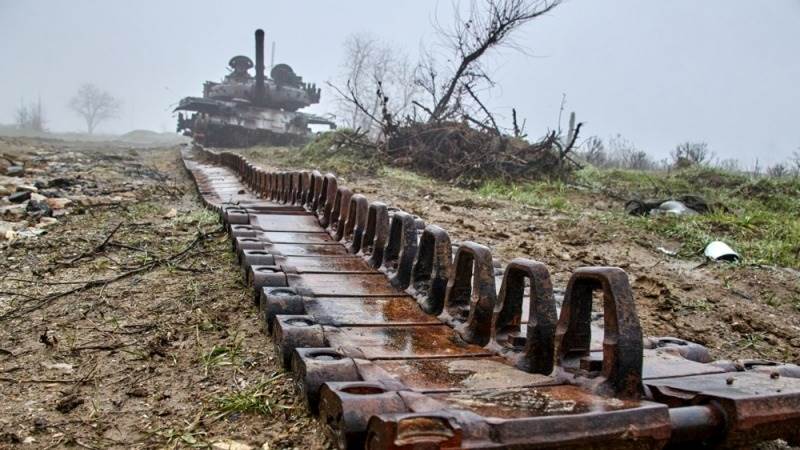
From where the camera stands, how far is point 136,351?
243 cm

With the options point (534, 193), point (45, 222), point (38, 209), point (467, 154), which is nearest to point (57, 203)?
point (38, 209)

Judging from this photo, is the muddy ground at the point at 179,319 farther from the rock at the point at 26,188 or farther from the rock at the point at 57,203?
the rock at the point at 26,188

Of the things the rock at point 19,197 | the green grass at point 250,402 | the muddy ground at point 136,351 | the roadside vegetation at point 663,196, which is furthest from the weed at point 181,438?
the rock at point 19,197

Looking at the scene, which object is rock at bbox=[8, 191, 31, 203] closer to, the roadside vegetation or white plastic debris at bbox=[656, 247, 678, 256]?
the roadside vegetation

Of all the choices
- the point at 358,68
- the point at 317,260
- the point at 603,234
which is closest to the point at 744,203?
the point at 603,234

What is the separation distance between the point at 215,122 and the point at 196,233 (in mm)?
17892

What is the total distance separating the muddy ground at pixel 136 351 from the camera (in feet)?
6.01

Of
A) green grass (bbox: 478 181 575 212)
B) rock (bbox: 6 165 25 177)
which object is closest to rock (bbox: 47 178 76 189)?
rock (bbox: 6 165 25 177)

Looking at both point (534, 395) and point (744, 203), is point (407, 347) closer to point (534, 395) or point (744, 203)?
point (534, 395)

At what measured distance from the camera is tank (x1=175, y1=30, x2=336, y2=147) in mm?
21875

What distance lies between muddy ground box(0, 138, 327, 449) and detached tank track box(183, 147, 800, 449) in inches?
5.9

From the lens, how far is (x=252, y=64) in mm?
25688

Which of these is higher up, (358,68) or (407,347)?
(358,68)

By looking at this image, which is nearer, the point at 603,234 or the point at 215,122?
the point at 603,234
